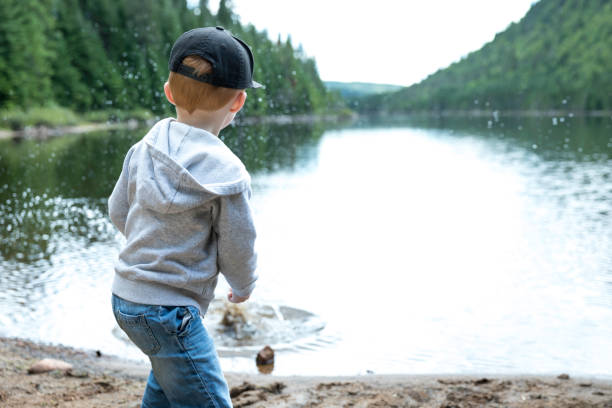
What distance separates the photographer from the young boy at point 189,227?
221 centimetres

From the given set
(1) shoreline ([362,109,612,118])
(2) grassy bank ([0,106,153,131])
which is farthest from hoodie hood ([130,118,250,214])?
(1) shoreline ([362,109,612,118])

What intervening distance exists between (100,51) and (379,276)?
203 feet

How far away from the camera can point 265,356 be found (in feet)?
22.6

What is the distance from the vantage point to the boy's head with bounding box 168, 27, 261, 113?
2254mm

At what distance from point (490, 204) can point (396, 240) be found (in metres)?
5.91

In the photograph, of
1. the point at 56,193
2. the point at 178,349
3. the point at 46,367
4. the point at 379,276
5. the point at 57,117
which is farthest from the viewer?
the point at 57,117

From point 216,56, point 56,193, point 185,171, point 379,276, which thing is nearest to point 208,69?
point 216,56

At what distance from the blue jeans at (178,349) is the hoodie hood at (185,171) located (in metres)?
0.36

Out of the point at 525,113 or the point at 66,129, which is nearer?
the point at 66,129

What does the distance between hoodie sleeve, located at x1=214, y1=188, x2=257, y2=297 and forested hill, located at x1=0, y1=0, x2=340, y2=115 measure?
54.9m

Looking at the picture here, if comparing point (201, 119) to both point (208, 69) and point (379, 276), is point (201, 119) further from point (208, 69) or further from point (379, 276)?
point (379, 276)

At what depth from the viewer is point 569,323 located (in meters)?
8.19

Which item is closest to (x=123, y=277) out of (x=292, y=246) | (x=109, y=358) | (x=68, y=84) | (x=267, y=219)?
(x=109, y=358)

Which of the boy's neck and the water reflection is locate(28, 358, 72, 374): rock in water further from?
the water reflection
